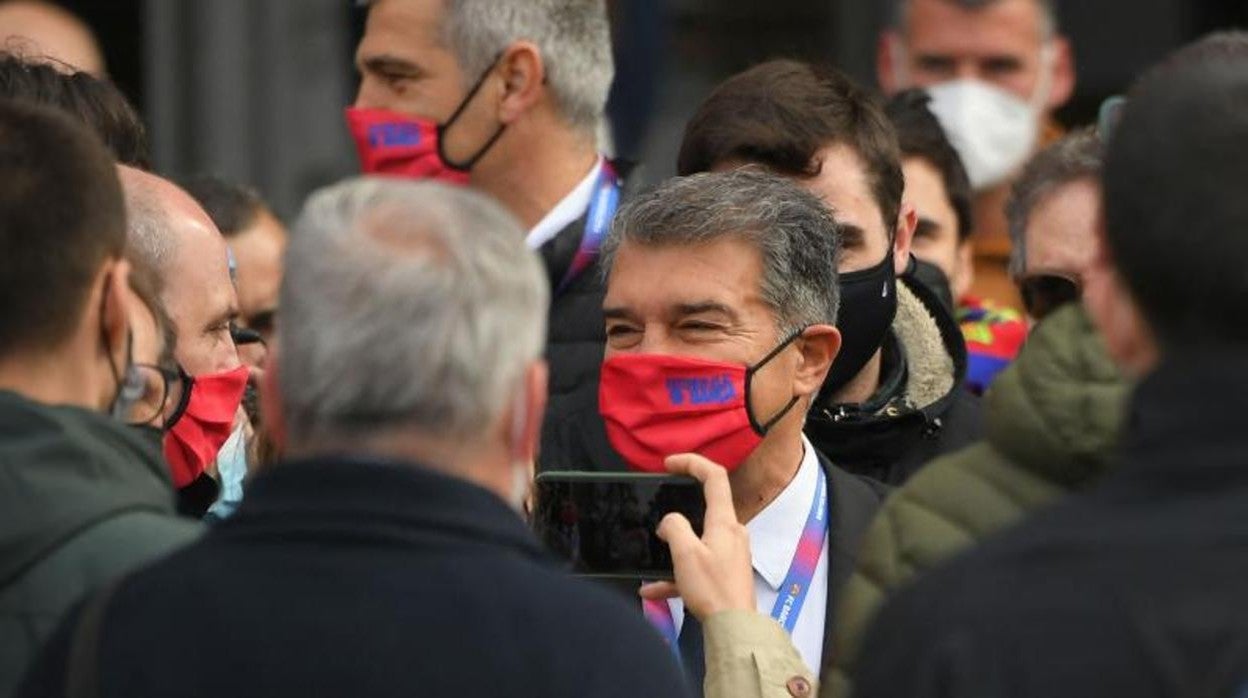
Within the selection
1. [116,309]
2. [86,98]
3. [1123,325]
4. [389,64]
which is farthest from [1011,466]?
[389,64]

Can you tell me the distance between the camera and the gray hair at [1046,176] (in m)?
6.05

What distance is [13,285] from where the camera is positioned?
3334 mm

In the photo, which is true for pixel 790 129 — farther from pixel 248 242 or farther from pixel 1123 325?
pixel 1123 325

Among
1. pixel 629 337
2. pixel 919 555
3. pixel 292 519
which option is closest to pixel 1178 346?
pixel 919 555

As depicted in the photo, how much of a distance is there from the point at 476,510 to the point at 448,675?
0.18 metres

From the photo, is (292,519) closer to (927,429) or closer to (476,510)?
(476,510)

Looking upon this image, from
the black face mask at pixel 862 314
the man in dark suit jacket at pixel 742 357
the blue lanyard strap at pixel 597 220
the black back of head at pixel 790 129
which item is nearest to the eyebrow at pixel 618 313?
the man in dark suit jacket at pixel 742 357

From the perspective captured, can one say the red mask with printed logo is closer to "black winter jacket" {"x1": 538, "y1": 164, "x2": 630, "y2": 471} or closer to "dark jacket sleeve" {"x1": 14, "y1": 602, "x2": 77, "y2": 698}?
"black winter jacket" {"x1": 538, "y1": 164, "x2": 630, "y2": 471}

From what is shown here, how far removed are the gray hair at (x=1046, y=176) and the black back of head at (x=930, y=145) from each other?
345 millimetres

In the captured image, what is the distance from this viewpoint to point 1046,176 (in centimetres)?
616

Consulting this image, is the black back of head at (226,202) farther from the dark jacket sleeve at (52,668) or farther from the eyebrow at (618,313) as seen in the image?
the dark jacket sleeve at (52,668)

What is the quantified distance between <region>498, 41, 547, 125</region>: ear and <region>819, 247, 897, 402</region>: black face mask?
1235 mm

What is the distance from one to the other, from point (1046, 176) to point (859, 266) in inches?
33.0

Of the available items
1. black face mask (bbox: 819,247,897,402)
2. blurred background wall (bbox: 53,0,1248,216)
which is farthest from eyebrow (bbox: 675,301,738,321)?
blurred background wall (bbox: 53,0,1248,216)
